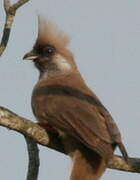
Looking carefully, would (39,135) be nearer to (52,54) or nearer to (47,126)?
(47,126)

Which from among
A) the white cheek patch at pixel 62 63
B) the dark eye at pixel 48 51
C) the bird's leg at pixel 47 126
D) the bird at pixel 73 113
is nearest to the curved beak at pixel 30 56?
the bird at pixel 73 113

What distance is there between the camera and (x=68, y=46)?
8.63 meters

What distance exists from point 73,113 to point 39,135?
760mm

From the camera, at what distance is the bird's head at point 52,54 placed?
8.42m

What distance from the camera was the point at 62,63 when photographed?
866 centimetres

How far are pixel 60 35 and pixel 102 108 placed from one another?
1720mm

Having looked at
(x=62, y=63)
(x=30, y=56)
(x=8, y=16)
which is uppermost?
(x=8, y=16)

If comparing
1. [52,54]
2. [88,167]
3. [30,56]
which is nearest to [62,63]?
[52,54]

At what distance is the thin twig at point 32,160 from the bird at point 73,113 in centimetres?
45

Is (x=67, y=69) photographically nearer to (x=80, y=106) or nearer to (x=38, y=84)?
(x=38, y=84)

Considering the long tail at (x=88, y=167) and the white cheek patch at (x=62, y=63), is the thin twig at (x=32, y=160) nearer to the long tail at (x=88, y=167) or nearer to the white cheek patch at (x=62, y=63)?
the long tail at (x=88, y=167)

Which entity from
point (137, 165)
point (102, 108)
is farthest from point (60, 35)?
point (137, 165)

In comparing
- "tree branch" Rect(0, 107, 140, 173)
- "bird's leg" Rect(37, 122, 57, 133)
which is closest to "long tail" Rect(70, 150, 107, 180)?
"tree branch" Rect(0, 107, 140, 173)

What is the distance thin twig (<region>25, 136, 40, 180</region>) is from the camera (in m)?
5.88
